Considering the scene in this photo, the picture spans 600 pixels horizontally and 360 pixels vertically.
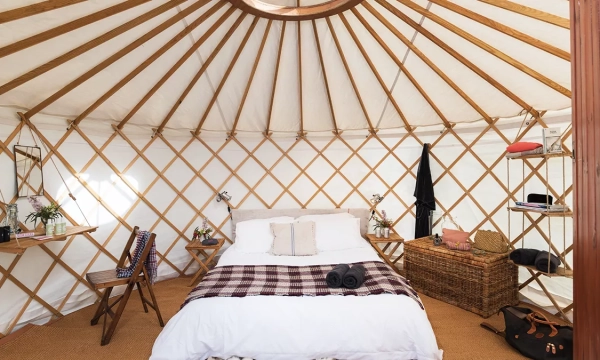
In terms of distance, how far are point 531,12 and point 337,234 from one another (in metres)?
2.51

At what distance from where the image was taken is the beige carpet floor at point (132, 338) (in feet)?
7.90

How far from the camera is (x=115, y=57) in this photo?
243 cm

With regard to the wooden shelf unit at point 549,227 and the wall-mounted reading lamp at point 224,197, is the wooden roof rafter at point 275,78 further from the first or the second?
the wooden shelf unit at point 549,227

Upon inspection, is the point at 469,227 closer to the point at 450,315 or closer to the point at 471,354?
the point at 450,315

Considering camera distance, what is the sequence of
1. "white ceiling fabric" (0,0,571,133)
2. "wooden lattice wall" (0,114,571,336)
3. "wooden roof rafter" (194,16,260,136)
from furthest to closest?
"wooden lattice wall" (0,114,571,336), "wooden roof rafter" (194,16,260,136), "white ceiling fabric" (0,0,571,133)

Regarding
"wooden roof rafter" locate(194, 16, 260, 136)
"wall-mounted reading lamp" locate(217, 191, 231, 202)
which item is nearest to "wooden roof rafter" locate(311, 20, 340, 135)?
"wooden roof rafter" locate(194, 16, 260, 136)

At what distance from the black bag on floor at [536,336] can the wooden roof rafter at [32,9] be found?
3.69 meters

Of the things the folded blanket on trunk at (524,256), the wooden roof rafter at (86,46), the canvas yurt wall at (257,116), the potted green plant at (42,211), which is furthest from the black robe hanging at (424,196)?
the potted green plant at (42,211)

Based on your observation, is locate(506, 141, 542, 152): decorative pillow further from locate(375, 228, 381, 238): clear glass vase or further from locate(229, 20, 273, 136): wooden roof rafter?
locate(229, 20, 273, 136): wooden roof rafter

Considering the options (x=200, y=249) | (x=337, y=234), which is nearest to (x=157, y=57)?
(x=200, y=249)

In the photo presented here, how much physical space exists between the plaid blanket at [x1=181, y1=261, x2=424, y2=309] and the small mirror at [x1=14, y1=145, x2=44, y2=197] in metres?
1.90

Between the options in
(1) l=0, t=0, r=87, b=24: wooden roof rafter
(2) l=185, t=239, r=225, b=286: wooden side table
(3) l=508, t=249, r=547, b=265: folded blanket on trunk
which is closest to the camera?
(1) l=0, t=0, r=87, b=24: wooden roof rafter

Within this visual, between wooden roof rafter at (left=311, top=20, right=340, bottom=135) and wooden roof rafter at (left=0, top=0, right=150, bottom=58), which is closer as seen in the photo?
wooden roof rafter at (left=0, top=0, right=150, bottom=58)

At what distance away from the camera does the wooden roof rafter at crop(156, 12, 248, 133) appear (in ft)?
8.02
